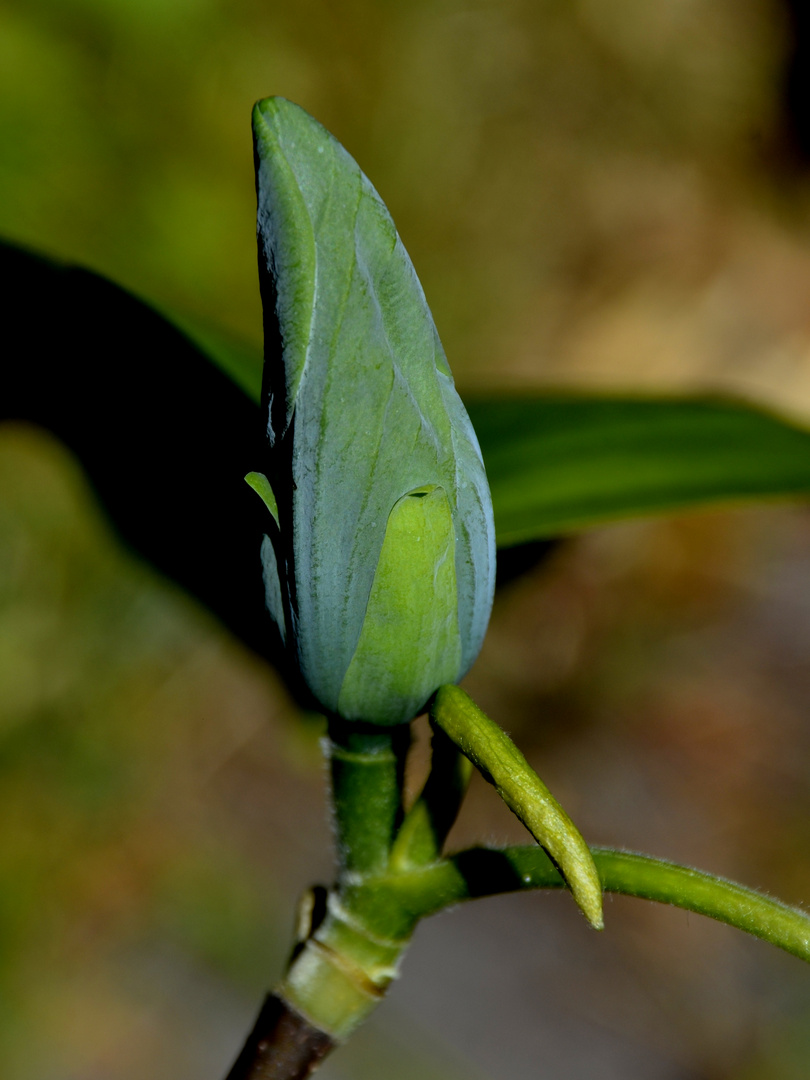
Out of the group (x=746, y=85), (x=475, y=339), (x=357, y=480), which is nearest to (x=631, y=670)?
(x=475, y=339)

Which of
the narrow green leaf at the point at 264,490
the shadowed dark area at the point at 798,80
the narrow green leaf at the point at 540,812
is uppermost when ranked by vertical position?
the shadowed dark area at the point at 798,80

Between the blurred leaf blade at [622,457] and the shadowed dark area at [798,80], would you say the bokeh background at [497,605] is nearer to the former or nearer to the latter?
the shadowed dark area at [798,80]

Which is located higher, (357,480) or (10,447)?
(357,480)

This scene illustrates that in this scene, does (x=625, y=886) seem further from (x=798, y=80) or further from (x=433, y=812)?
(x=798, y=80)

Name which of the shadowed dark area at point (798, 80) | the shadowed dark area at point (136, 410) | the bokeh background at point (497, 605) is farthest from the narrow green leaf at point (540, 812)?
the shadowed dark area at point (798, 80)

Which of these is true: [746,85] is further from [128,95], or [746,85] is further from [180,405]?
[180,405]
